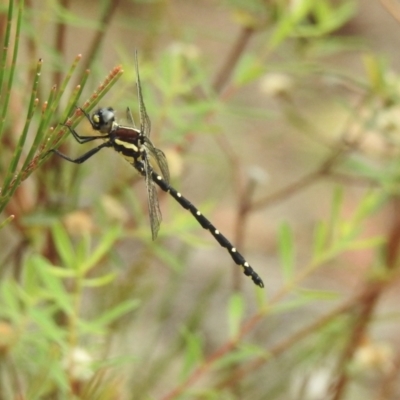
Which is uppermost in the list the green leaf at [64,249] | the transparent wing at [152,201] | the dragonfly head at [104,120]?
the dragonfly head at [104,120]

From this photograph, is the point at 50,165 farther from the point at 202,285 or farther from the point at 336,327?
the point at 202,285

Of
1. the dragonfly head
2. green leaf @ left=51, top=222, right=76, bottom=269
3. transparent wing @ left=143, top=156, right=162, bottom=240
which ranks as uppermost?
the dragonfly head

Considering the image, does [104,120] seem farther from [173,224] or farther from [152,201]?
[173,224]

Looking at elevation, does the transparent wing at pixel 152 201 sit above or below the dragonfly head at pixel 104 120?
below

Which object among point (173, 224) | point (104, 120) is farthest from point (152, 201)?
point (173, 224)

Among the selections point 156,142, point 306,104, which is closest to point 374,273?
point 156,142
